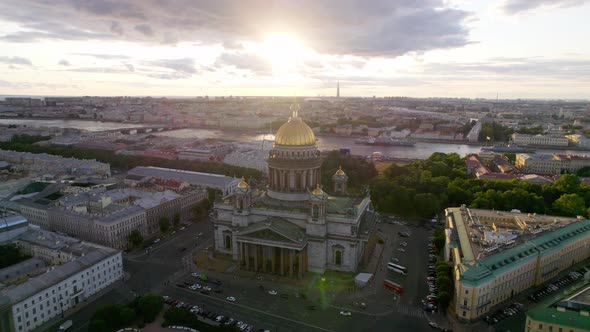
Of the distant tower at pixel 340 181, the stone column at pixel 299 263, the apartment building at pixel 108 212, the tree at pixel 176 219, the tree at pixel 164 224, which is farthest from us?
the tree at pixel 176 219

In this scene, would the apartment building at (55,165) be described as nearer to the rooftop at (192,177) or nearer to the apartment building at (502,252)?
the rooftop at (192,177)

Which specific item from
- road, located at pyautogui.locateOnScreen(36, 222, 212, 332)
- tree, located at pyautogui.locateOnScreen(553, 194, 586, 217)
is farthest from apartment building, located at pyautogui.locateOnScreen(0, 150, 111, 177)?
tree, located at pyautogui.locateOnScreen(553, 194, 586, 217)

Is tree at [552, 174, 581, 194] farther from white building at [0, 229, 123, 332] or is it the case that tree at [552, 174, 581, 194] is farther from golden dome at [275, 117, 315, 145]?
white building at [0, 229, 123, 332]

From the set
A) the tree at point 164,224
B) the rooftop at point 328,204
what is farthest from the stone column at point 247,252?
the tree at point 164,224

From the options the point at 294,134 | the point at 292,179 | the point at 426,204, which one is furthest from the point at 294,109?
the point at 426,204

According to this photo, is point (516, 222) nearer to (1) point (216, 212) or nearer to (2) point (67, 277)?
(1) point (216, 212)

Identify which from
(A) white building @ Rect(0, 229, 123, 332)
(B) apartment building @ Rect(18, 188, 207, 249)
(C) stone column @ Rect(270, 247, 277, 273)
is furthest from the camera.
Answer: (B) apartment building @ Rect(18, 188, 207, 249)

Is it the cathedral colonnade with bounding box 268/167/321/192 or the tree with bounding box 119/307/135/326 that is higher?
the cathedral colonnade with bounding box 268/167/321/192

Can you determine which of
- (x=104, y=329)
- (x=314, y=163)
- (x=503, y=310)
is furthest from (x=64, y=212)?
(x=503, y=310)
